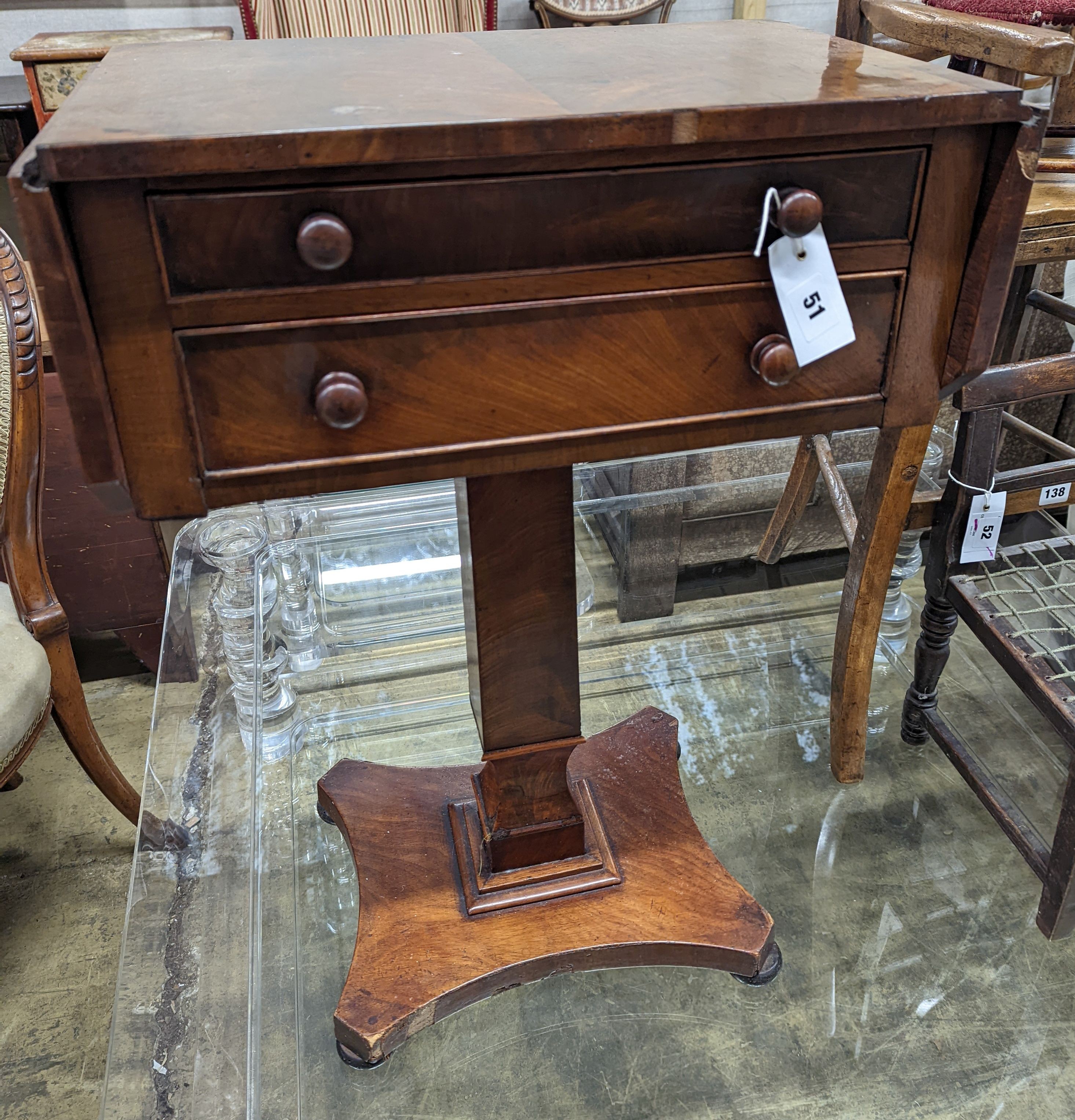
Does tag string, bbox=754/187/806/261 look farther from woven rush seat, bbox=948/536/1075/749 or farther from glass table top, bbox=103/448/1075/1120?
glass table top, bbox=103/448/1075/1120

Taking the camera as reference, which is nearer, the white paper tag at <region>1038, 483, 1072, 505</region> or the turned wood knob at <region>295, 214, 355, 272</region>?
the turned wood knob at <region>295, 214, 355, 272</region>

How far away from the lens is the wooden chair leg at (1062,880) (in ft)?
3.14

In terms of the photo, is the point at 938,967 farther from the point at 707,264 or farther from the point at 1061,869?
the point at 707,264

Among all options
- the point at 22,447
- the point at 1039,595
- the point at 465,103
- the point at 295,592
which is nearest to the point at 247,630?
the point at 295,592

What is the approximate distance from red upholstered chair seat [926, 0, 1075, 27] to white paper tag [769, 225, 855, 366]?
2.95 ft

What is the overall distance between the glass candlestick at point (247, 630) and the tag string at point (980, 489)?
0.86m

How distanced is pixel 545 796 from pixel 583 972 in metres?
0.20

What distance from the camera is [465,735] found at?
1278 millimetres

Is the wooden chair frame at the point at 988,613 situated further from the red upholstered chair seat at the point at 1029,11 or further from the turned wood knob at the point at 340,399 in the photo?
the turned wood knob at the point at 340,399

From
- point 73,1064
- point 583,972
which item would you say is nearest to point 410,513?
point 583,972

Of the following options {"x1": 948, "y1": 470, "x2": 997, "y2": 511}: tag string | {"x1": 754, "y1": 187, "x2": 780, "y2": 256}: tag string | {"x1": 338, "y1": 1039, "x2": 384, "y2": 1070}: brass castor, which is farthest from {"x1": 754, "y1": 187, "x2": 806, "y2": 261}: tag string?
{"x1": 338, "y1": 1039, "x2": 384, "y2": 1070}: brass castor

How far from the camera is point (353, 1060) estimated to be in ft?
2.99

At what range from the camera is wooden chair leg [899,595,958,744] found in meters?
1.19

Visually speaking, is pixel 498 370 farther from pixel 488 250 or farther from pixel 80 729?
pixel 80 729
